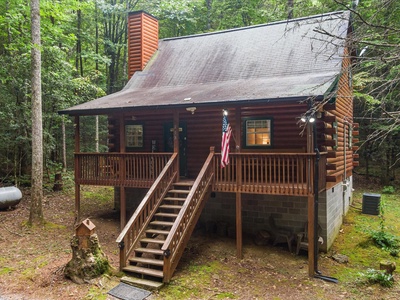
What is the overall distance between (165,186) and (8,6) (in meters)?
10.6

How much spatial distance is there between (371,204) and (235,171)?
7.20 metres

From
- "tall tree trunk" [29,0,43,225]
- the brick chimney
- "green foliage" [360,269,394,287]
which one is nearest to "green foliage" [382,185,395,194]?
"green foliage" [360,269,394,287]

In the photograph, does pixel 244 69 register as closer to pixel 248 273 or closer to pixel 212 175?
pixel 212 175

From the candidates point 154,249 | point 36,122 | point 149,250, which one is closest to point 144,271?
point 149,250

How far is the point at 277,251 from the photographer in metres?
8.88

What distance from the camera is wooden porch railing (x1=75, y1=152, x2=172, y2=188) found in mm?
9742

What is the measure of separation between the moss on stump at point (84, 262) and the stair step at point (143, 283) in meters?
0.62

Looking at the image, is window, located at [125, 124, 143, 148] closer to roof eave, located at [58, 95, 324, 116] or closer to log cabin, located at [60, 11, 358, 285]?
log cabin, located at [60, 11, 358, 285]

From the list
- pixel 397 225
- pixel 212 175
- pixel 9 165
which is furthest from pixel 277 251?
pixel 9 165

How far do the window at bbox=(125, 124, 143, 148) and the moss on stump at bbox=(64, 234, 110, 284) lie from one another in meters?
5.92

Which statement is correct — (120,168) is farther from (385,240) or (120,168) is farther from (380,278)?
(385,240)

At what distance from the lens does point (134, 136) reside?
40.7 ft

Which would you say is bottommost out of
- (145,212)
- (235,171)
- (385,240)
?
(385,240)

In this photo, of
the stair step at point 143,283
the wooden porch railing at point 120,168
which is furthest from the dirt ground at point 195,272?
the wooden porch railing at point 120,168
